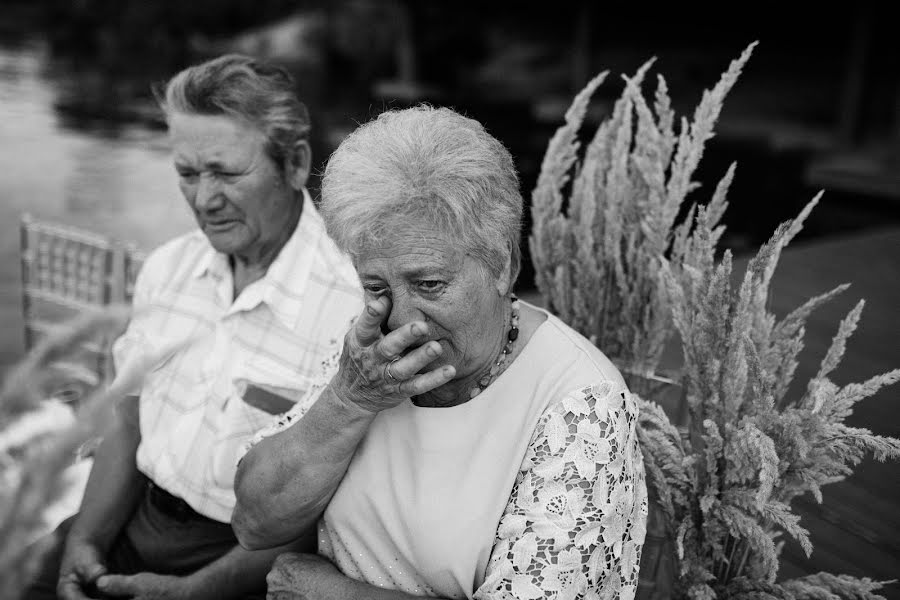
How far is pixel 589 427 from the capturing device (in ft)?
4.71

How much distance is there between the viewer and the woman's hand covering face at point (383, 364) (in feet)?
4.63

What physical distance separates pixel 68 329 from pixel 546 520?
0.93 meters

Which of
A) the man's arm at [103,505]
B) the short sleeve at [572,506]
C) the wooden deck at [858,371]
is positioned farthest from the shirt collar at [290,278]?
the wooden deck at [858,371]

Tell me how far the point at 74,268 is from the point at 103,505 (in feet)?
6.09

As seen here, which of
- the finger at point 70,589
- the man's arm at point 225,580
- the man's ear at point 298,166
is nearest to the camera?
the man's arm at point 225,580

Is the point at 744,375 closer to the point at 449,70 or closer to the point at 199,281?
the point at 199,281

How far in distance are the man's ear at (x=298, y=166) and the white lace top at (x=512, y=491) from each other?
89cm

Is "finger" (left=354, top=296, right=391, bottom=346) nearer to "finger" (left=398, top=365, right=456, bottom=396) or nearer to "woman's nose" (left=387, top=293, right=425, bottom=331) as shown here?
"woman's nose" (left=387, top=293, right=425, bottom=331)

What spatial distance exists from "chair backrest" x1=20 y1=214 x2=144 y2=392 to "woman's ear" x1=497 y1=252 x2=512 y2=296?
2.37 m

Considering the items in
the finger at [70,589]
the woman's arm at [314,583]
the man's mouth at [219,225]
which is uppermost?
the man's mouth at [219,225]

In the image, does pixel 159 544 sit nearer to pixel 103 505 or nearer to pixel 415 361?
pixel 103 505

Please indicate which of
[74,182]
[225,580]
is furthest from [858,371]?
[74,182]

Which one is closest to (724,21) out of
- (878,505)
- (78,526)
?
(878,505)

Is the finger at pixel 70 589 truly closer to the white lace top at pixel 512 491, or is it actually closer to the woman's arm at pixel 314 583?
the woman's arm at pixel 314 583
